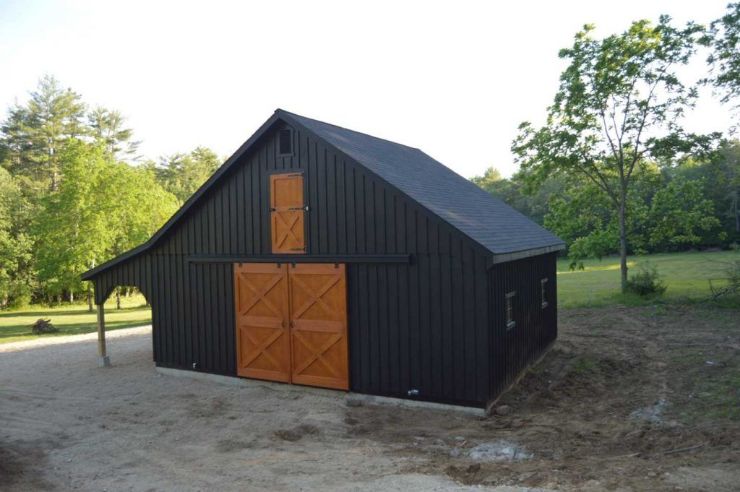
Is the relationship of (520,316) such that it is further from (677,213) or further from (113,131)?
(113,131)

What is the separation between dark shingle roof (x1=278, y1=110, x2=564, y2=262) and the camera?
34.8 ft

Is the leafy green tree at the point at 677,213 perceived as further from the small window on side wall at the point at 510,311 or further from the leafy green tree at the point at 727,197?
the leafy green tree at the point at 727,197

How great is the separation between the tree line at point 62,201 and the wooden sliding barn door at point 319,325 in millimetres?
22091

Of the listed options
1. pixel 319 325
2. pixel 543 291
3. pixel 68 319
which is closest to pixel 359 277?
pixel 319 325

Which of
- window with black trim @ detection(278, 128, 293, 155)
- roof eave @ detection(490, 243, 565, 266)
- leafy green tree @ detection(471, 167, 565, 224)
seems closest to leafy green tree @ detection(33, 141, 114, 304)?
window with black trim @ detection(278, 128, 293, 155)

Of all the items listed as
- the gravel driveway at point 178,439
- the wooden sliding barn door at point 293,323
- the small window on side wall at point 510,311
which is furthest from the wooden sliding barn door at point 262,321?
the small window on side wall at point 510,311

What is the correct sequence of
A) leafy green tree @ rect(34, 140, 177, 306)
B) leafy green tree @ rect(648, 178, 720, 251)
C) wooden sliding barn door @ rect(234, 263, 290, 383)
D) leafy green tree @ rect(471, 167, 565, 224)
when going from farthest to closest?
1. leafy green tree @ rect(471, 167, 565, 224)
2. leafy green tree @ rect(34, 140, 177, 306)
3. leafy green tree @ rect(648, 178, 720, 251)
4. wooden sliding barn door @ rect(234, 263, 290, 383)

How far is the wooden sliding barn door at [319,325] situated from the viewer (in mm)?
11242

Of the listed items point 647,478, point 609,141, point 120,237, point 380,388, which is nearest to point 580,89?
point 609,141

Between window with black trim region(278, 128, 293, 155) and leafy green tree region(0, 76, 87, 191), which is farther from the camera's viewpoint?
leafy green tree region(0, 76, 87, 191)

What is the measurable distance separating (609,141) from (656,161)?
97.5 inches

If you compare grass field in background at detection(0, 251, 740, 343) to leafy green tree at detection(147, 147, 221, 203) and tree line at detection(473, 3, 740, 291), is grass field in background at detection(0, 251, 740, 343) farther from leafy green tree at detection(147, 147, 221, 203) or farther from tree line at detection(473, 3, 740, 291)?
leafy green tree at detection(147, 147, 221, 203)

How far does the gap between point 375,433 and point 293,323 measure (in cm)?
352

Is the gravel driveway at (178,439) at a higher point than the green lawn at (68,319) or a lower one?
higher
